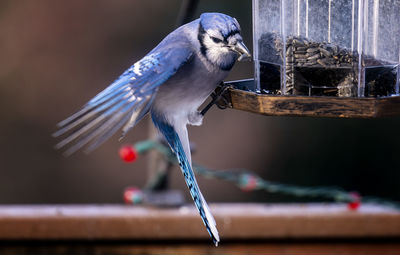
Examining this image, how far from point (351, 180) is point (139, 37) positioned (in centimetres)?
168

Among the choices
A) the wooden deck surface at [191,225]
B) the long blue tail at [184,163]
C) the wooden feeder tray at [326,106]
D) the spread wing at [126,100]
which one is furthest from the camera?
the wooden deck surface at [191,225]

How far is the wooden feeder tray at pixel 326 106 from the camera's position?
1695mm

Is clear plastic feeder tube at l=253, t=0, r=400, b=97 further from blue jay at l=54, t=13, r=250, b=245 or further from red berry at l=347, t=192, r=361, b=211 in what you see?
red berry at l=347, t=192, r=361, b=211

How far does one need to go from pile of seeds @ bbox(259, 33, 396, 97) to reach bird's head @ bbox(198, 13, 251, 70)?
0.14m

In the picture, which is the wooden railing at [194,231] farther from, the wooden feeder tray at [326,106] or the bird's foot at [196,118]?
the wooden feeder tray at [326,106]

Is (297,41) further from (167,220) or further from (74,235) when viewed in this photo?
(74,235)

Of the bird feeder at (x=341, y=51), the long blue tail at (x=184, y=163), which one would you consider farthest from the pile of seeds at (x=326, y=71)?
the long blue tail at (x=184, y=163)

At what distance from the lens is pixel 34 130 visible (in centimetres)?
461

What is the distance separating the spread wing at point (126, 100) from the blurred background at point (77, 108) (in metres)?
2.43

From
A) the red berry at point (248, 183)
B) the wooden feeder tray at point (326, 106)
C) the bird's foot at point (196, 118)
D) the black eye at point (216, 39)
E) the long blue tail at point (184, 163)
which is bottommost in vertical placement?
the red berry at point (248, 183)

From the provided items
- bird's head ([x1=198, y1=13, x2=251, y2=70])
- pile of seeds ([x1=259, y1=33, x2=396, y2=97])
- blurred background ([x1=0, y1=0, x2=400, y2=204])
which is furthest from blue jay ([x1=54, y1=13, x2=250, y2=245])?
blurred background ([x1=0, y1=0, x2=400, y2=204])

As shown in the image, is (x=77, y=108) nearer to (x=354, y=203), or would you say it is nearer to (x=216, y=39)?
(x=354, y=203)

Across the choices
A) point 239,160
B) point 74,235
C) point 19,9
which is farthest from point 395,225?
point 19,9

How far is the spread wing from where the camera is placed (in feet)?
5.05
